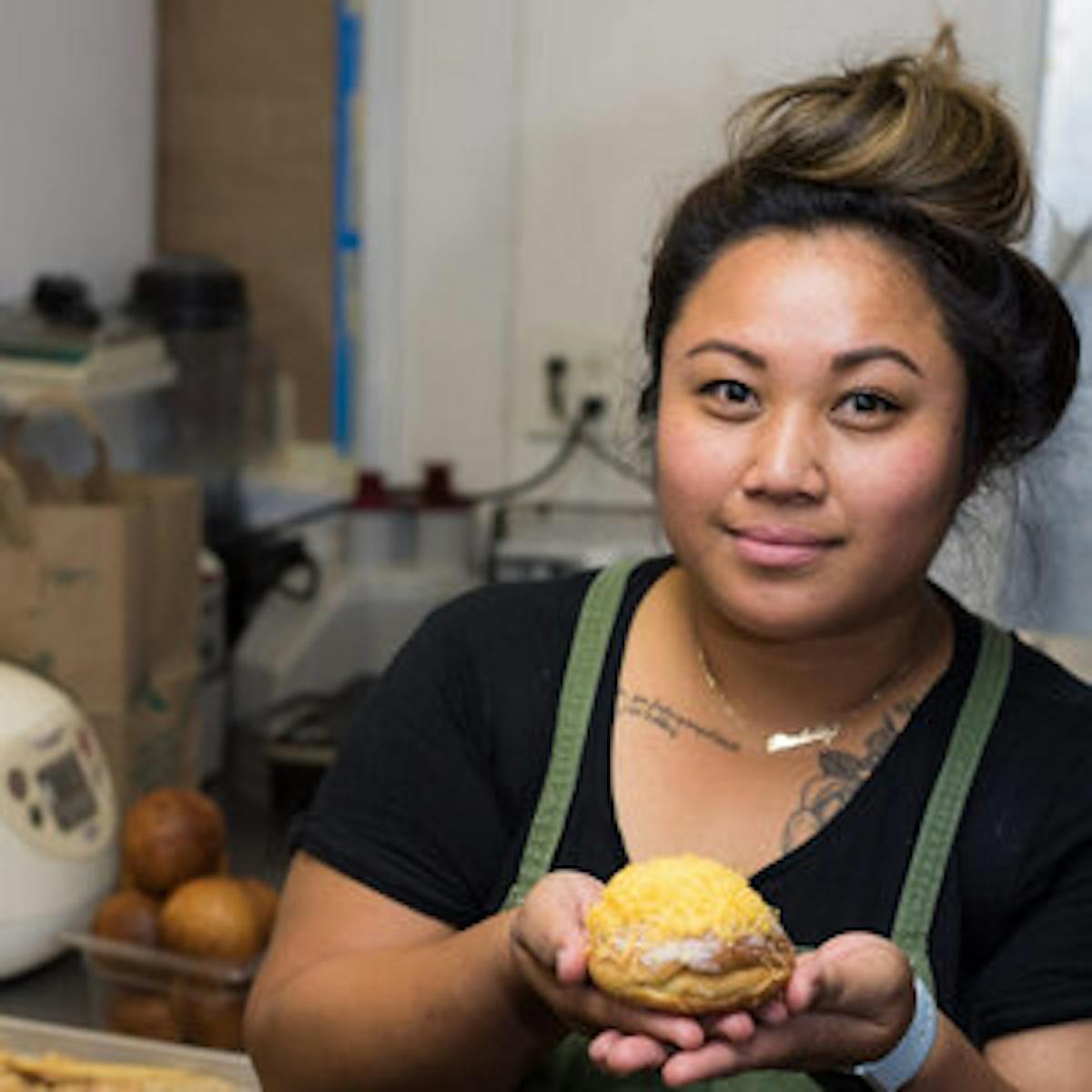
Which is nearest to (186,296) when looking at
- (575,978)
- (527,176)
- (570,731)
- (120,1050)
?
(527,176)

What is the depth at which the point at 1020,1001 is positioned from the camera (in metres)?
1.04

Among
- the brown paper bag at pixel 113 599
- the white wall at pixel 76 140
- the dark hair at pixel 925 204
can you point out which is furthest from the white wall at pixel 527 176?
the dark hair at pixel 925 204

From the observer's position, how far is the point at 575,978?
0.89 m

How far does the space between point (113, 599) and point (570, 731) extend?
0.73 meters

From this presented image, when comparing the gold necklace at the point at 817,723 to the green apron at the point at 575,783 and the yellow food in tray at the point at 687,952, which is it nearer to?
the green apron at the point at 575,783

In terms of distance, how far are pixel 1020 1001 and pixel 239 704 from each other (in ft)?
4.45

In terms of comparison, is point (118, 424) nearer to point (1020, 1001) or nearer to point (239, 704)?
point (239, 704)

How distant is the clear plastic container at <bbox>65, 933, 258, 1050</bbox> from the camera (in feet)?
5.07

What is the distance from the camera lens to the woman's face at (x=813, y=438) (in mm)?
1031

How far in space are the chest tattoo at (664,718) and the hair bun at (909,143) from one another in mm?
318

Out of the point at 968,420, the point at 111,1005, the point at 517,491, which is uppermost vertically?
the point at 968,420

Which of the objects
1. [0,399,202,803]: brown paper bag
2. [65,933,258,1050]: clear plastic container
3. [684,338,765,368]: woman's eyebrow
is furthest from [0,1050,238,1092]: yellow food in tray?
[684,338,765,368]: woman's eyebrow

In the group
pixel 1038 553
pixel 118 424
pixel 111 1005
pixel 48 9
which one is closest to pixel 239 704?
pixel 118 424

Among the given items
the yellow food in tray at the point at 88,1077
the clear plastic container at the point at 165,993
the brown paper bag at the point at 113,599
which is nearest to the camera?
the yellow food in tray at the point at 88,1077
